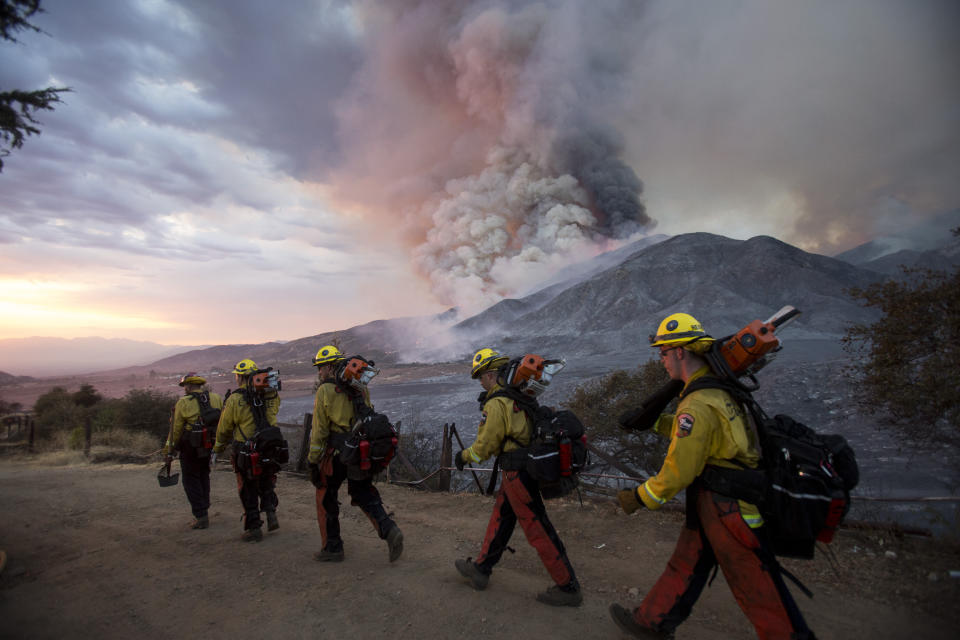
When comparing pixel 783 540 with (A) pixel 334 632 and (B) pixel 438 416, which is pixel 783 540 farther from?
(B) pixel 438 416

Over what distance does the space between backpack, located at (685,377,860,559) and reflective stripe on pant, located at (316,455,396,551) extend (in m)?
3.02

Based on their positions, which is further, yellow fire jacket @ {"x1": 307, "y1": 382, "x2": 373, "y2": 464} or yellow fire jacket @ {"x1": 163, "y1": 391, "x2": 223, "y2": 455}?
yellow fire jacket @ {"x1": 163, "y1": 391, "x2": 223, "y2": 455}

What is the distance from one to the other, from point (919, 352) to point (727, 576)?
6926 mm

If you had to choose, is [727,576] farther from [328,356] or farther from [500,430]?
[328,356]

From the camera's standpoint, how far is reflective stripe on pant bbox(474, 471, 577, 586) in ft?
11.2

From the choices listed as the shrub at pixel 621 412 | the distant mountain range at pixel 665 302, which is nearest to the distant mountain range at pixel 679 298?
the distant mountain range at pixel 665 302

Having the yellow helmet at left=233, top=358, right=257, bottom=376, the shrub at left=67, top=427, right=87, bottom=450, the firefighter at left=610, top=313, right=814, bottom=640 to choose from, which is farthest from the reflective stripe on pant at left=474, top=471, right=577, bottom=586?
the shrub at left=67, top=427, right=87, bottom=450

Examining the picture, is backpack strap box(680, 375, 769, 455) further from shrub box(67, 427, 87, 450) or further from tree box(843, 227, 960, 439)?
shrub box(67, 427, 87, 450)

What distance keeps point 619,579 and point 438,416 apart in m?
21.0

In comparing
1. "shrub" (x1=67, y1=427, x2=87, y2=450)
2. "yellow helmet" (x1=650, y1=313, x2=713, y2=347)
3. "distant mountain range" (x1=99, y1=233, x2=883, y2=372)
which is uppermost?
"distant mountain range" (x1=99, y1=233, x2=883, y2=372)

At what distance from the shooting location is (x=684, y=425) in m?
2.46

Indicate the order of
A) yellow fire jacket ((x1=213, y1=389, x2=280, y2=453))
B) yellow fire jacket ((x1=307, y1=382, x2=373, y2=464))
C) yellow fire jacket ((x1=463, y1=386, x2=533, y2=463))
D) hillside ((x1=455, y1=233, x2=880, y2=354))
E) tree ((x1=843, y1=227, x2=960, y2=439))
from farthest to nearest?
hillside ((x1=455, y1=233, x2=880, y2=354)) → tree ((x1=843, y1=227, x2=960, y2=439)) → yellow fire jacket ((x1=213, y1=389, x2=280, y2=453)) → yellow fire jacket ((x1=307, y1=382, x2=373, y2=464)) → yellow fire jacket ((x1=463, y1=386, x2=533, y2=463))

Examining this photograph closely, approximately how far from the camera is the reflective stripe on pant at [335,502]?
169 inches

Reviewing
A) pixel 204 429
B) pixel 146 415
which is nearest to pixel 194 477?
pixel 204 429
